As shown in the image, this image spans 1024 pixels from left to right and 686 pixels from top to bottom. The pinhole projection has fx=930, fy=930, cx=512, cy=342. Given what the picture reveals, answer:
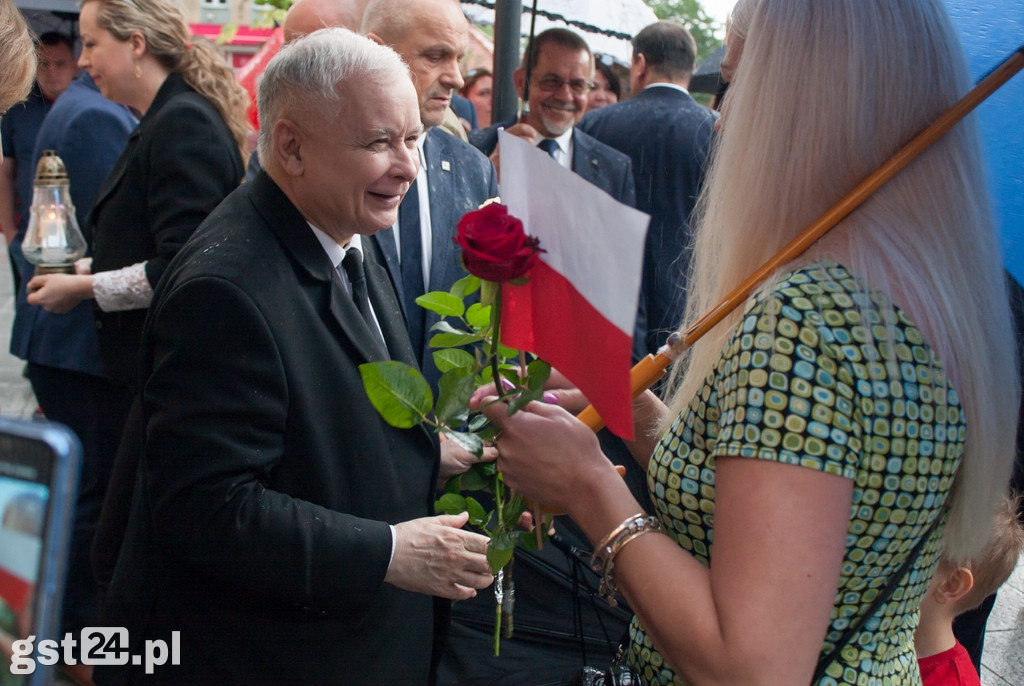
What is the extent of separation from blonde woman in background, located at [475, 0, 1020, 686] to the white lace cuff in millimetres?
1962

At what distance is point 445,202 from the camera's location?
9.91 ft

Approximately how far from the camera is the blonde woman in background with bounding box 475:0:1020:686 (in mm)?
1137

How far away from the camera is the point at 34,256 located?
330 centimetres

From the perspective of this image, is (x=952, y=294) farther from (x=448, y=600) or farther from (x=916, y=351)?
(x=448, y=600)

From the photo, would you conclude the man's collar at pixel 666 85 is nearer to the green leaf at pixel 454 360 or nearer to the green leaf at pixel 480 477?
the green leaf at pixel 480 477

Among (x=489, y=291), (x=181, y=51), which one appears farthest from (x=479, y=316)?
(x=181, y=51)

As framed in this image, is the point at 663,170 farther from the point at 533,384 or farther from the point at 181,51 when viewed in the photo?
the point at 533,384

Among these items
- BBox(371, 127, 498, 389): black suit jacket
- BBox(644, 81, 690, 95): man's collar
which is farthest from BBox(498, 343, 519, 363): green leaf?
BBox(644, 81, 690, 95): man's collar

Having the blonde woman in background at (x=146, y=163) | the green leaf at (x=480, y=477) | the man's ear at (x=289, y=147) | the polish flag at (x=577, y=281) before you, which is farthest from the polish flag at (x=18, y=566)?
the blonde woman in background at (x=146, y=163)

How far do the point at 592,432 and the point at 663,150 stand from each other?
127 inches

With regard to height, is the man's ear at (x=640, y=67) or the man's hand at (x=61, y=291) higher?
the man's ear at (x=640, y=67)

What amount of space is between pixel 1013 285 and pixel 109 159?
10.5 ft

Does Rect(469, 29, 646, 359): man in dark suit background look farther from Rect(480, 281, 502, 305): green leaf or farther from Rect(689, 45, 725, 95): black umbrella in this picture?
Rect(689, 45, 725, 95): black umbrella

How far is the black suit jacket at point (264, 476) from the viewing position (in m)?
1.66
